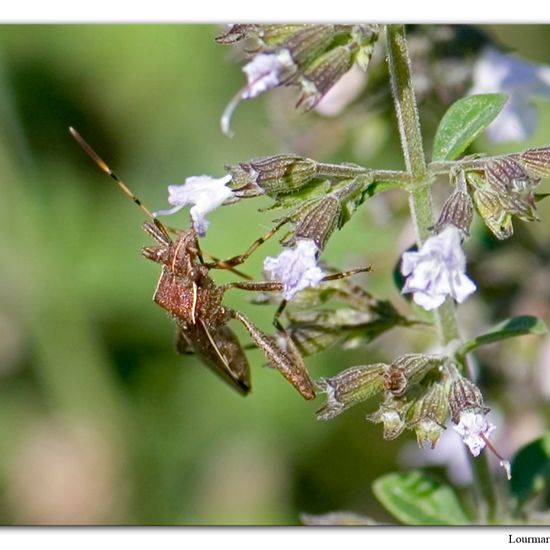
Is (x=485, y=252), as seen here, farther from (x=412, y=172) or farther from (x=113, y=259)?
(x=113, y=259)

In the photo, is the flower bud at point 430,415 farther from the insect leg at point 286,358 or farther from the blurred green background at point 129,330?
the blurred green background at point 129,330

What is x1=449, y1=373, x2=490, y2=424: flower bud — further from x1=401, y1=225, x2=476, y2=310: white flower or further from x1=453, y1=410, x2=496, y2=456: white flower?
x1=401, y1=225, x2=476, y2=310: white flower

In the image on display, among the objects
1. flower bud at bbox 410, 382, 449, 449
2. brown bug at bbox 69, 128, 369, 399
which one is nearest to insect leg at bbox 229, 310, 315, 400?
brown bug at bbox 69, 128, 369, 399

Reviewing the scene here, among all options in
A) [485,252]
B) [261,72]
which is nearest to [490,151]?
[485,252]

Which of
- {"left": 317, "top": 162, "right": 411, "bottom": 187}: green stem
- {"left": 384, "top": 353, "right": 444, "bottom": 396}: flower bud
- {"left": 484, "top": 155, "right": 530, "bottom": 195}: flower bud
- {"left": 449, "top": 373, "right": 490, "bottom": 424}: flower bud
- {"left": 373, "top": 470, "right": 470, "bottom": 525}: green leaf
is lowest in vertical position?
{"left": 373, "top": 470, "right": 470, "bottom": 525}: green leaf

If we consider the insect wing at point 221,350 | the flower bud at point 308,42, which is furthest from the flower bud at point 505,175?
the insect wing at point 221,350
